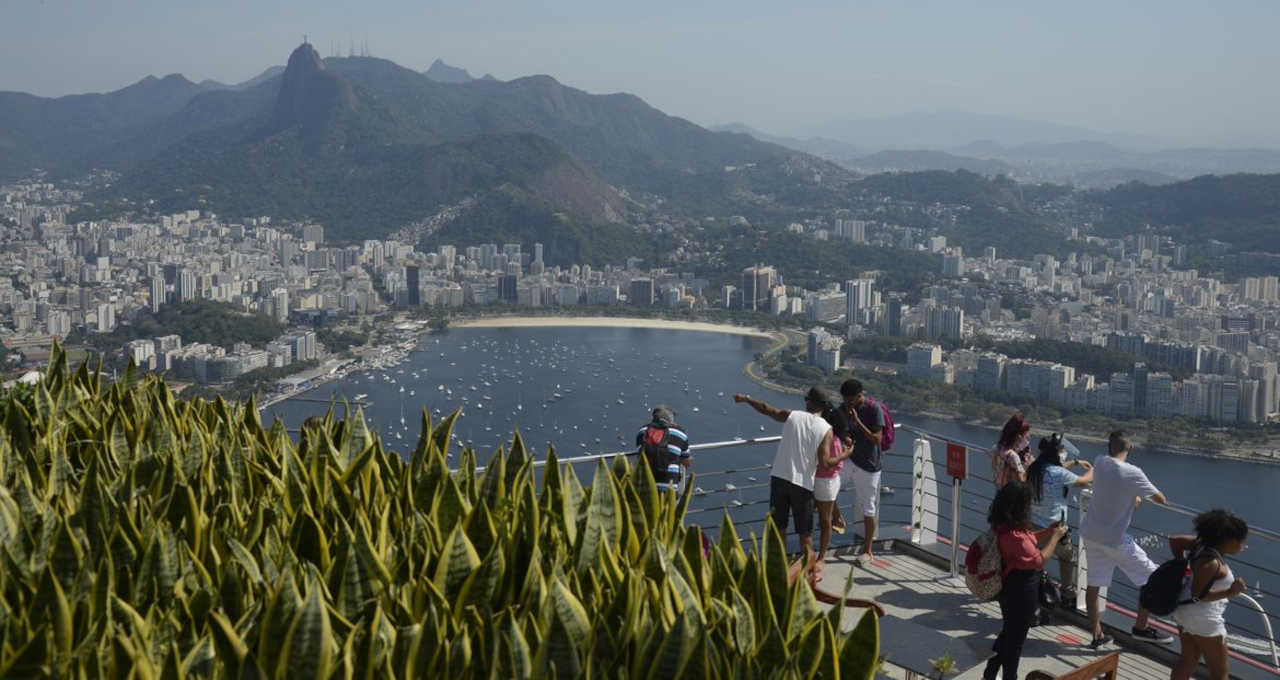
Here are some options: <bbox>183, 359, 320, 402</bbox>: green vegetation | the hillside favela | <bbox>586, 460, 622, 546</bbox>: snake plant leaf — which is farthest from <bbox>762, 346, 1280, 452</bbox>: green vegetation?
<bbox>586, 460, 622, 546</bbox>: snake plant leaf

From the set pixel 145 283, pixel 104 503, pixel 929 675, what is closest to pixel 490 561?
pixel 104 503

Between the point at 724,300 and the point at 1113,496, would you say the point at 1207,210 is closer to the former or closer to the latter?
the point at 724,300

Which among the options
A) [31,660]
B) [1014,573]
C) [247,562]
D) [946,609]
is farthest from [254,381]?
[31,660]

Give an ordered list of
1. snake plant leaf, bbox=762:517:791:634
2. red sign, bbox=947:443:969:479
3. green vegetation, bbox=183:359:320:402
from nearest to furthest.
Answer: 1. snake plant leaf, bbox=762:517:791:634
2. red sign, bbox=947:443:969:479
3. green vegetation, bbox=183:359:320:402

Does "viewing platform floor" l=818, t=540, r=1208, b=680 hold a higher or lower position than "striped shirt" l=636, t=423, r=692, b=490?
lower

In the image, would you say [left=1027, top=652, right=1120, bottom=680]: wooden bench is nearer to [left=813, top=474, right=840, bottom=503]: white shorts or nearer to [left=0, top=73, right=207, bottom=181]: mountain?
[left=813, top=474, right=840, bottom=503]: white shorts

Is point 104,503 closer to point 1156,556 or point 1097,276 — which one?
point 1156,556
